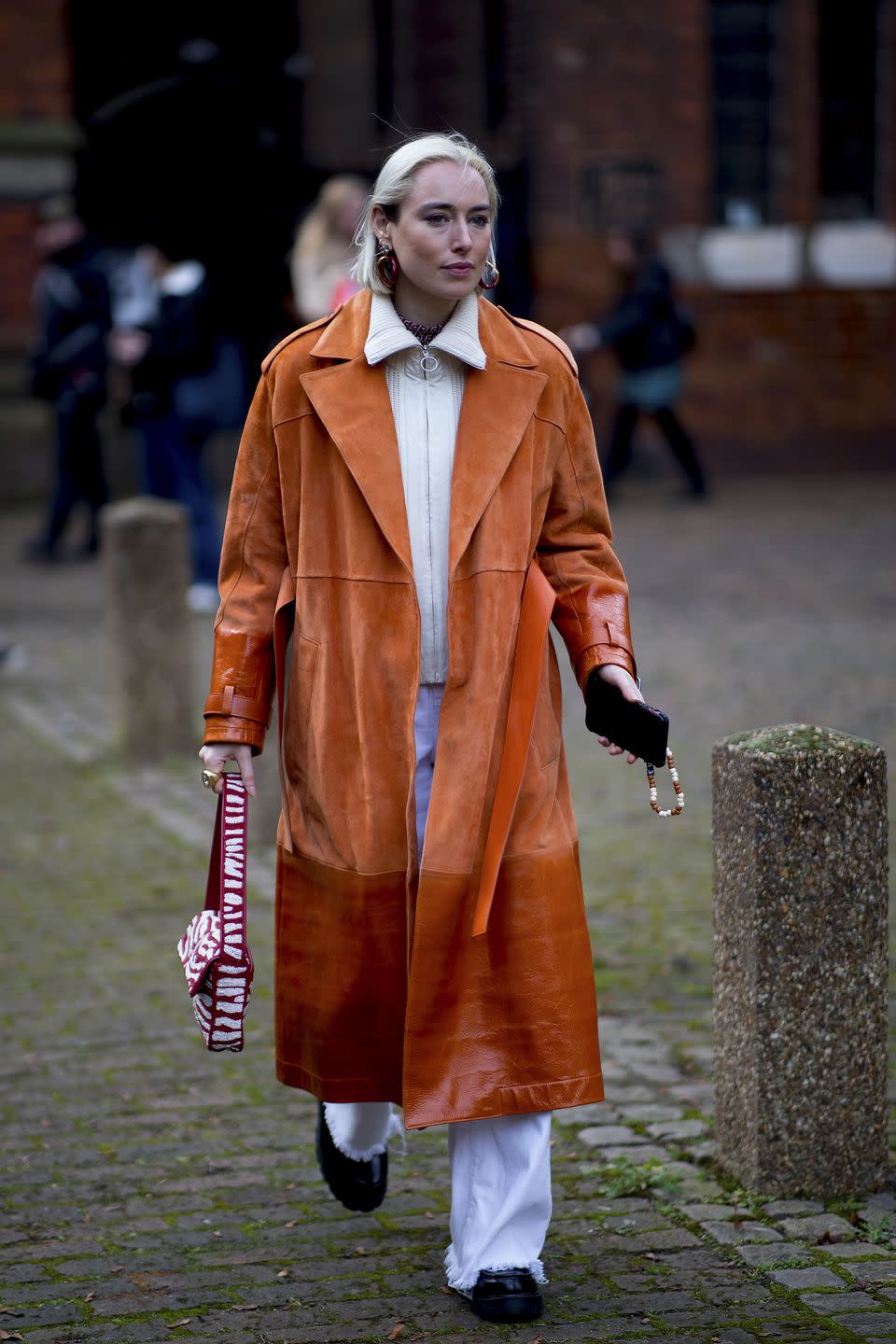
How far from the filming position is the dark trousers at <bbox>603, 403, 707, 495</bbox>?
17.0 m

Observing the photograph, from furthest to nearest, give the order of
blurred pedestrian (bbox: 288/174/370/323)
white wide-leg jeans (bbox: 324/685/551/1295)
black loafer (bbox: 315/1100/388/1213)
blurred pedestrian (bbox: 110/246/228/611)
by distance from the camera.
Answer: blurred pedestrian (bbox: 110/246/228/611) < blurred pedestrian (bbox: 288/174/370/323) < black loafer (bbox: 315/1100/388/1213) < white wide-leg jeans (bbox: 324/685/551/1295)

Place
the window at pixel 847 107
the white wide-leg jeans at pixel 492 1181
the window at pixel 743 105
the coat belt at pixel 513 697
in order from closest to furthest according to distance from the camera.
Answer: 1. the coat belt at pixel 513 697
2. the white wide-leg jeans at pixel 492 1181
3. the window at pixel 743 105
4. the window at pixel 847 107

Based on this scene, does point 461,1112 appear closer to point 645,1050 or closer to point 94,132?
point 645,1050

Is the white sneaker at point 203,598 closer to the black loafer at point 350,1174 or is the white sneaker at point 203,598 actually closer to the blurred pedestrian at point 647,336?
the blurred pedestrian at point 647,336

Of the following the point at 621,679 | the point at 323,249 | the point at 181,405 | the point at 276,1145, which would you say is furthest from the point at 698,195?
the point at 621,679

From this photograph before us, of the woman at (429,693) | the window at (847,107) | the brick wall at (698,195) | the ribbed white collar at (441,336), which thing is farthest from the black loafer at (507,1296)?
the window at (847,107)

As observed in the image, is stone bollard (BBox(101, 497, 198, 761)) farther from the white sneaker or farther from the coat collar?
the coat collar

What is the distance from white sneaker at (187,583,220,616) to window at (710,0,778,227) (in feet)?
31.8

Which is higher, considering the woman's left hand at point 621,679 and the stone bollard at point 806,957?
the woman's left hand at point 621,679

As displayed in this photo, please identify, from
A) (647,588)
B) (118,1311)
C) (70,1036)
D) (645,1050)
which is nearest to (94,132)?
(70,1036)

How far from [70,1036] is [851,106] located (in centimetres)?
1706

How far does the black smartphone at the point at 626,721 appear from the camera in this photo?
3.61 m

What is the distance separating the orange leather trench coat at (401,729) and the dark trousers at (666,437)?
1340cm

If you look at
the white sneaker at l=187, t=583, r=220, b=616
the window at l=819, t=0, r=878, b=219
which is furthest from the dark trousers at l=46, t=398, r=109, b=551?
the window at l=819, t=0, r=878, b=219
